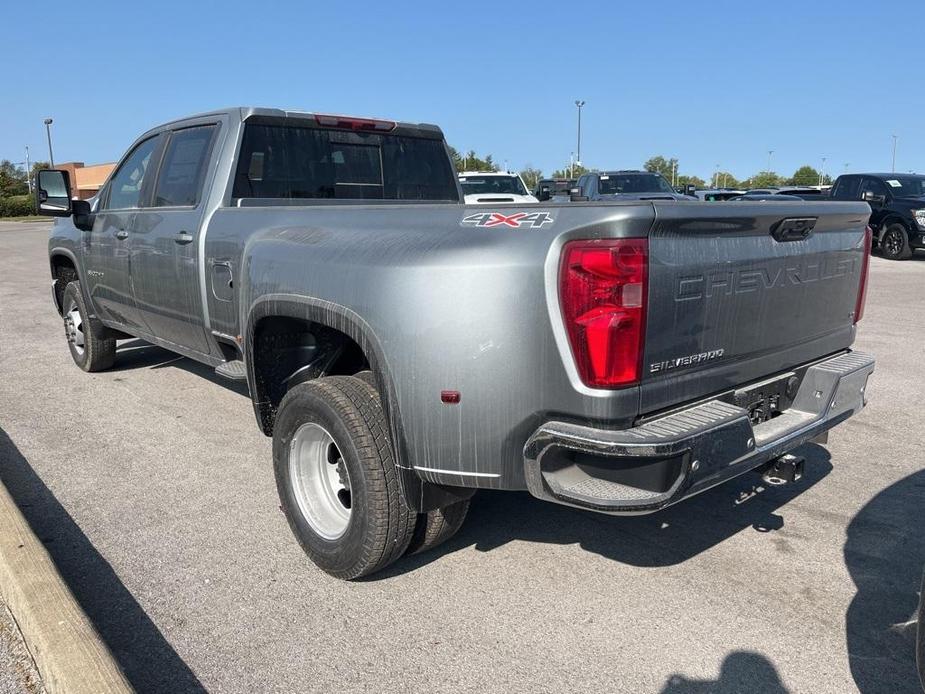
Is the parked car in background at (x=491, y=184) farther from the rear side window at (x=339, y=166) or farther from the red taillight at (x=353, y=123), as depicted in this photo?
the red taillight at (x=353, y=123)

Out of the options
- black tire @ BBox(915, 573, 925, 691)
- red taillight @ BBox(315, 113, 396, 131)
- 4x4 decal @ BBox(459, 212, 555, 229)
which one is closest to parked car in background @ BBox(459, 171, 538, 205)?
red taillight @ BBox(315, 113, 396, 131)

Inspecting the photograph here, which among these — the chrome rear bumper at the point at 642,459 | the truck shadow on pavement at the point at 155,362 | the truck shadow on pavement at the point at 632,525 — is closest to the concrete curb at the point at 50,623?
the truck shadow on pavement at the point at 632,525

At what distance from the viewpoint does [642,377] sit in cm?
258

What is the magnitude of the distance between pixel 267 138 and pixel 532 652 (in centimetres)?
324

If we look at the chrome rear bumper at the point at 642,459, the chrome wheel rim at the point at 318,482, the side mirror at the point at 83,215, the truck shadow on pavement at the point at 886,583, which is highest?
the side mirror at the point at 83,215

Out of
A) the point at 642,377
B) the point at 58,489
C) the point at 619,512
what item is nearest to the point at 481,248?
the point at 642,377

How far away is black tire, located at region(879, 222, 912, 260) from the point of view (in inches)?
663

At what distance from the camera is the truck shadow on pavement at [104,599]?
2732mm

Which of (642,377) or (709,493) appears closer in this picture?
(642,377)

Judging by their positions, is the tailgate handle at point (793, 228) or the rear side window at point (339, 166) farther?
the rear side window at point (339, 166)

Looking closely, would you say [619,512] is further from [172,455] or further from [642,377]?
[172,455]

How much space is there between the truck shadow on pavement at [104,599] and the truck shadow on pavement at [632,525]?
93 centimetres

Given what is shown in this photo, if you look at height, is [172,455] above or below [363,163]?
below

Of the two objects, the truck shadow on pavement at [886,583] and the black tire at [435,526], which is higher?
the black tire at [435,526]
